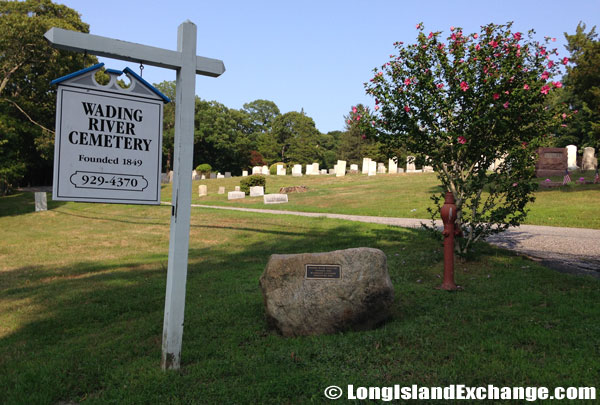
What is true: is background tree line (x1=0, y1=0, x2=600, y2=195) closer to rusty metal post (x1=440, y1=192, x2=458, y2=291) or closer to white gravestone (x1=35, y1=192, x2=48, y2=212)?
white gravestone (x1=35, y1=192, x2=48, y2=212)

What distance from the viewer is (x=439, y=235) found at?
8.41 metres

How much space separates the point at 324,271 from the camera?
4809 mm

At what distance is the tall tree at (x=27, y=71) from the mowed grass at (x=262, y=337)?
663 inches

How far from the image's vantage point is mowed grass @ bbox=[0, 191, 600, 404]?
3.64 metres

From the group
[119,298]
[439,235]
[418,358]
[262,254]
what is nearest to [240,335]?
[418,358]

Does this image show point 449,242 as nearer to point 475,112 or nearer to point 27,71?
point 475,112

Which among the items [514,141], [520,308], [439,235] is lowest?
[520,308]

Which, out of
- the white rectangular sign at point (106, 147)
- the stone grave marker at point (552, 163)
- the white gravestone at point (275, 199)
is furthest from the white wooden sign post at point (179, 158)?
the stone grave marker at point (552, 163)

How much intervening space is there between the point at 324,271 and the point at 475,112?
15.0 feet

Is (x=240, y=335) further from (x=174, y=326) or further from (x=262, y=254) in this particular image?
(x=262, y=254)

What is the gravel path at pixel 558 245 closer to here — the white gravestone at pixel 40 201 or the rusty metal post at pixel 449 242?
the rusty metal post at pixel 449 242

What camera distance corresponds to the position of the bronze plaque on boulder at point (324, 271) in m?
4.79

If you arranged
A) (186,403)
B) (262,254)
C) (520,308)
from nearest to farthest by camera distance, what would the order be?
(186,403), (520,308), (262,254)

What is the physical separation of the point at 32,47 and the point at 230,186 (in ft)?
61.1
